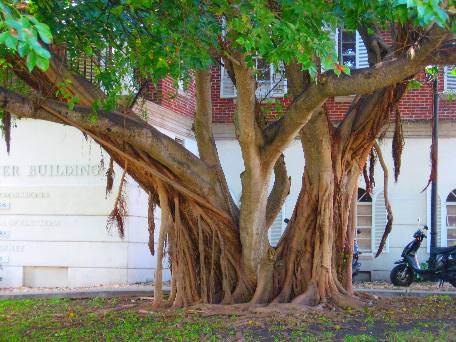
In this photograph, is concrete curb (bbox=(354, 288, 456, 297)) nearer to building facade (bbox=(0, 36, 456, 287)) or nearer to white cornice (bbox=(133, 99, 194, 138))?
building facade (bbox=(0, 36, 456, 287))

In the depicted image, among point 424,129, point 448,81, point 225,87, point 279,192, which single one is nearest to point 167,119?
point 225,87

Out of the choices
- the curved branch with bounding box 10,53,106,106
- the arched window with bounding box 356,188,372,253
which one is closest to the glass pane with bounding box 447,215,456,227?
the arched window with bounding box 356,188,372,253

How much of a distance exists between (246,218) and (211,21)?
266 cm

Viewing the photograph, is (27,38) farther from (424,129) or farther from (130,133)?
(424,129)

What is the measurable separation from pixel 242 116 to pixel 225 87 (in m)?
7.10

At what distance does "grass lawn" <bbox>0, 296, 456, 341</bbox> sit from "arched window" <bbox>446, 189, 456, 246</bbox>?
466cm

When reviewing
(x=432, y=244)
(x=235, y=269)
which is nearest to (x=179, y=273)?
(x=235, y=269)

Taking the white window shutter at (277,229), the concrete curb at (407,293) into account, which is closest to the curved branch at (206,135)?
the concrete curb at (407,293)

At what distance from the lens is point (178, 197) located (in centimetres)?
1011

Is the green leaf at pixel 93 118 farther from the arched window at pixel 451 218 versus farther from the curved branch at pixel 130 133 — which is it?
the arched window at pixel 451 218

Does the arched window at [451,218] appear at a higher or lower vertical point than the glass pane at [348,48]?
lower

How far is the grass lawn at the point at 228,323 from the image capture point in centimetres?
819

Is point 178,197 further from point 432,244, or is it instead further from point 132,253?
point 432,244

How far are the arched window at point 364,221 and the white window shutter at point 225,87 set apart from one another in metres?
3.55
